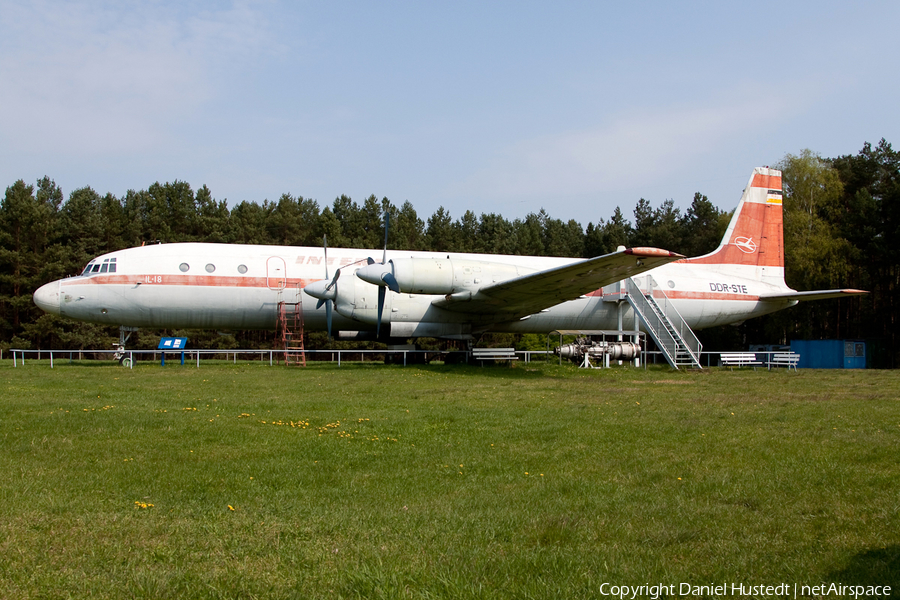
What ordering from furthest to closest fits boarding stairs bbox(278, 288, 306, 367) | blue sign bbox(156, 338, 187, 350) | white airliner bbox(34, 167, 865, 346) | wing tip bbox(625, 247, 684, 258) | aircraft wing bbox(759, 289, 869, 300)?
blue sign bbox(156, 338, 187, 350)
aircraft wing bbox(759, 289, 869, 300)
boarding stairs bbox(278, 288, 306, 367)
white airliner bbox(34, 167, 865, 346)
wing tip bbox(625, 247, 684, 258)

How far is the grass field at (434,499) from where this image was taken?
11.9ft

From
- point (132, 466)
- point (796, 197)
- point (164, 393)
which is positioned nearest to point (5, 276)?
point (164, 393)

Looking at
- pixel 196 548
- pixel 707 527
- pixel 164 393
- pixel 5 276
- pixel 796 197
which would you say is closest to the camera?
pixel 196 548

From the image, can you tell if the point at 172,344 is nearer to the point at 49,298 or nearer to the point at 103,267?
the point at 103,267

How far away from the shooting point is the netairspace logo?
3406mm

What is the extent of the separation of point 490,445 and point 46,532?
467 centimetres

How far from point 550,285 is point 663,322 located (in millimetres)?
7090

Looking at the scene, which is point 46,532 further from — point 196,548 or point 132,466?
point 132,466

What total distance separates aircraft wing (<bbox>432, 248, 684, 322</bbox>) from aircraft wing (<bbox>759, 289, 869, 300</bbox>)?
9277 millimetres

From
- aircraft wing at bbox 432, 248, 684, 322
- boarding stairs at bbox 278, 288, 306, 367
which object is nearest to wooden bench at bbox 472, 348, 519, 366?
aircraft wing at bbox 432, 248, 684, 322

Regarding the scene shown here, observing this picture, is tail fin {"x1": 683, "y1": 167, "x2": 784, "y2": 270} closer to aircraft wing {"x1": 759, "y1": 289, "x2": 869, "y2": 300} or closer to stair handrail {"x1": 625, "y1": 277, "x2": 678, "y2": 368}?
aircraft wing {"x1": 759, "y1": 289, "x2": 869, "y2": 300}

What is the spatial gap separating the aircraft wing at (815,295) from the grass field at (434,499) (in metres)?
13.6

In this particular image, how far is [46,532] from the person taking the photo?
422 cm

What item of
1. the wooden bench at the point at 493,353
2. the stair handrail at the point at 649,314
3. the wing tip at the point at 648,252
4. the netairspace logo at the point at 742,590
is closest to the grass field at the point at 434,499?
the netairspace logo at the point at 742,590
